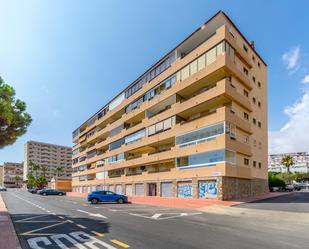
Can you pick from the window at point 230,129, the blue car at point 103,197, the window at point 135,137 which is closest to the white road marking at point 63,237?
the blue car at point 103,197

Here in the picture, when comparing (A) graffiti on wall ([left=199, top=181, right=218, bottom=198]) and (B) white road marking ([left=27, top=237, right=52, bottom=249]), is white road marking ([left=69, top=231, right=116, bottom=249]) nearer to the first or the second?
(B) white road marking ([left=27, top=237, right=52, bottom=249])

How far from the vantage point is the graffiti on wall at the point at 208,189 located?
32.9 metres

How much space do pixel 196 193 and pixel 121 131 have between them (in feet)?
90.0

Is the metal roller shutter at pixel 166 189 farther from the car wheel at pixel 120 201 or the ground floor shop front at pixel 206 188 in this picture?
the car wheel at pixel 120 201

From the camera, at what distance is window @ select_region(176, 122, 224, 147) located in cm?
3331

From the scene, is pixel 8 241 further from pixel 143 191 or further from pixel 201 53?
pixel 143 191

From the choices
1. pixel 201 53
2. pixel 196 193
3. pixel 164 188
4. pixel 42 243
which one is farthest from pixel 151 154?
pixel 42 243

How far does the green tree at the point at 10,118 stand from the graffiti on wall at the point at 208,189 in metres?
19.4

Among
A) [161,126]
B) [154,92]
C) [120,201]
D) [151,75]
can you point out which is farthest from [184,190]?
[151,75]

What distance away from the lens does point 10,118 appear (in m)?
19.7

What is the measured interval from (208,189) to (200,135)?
6.03 m

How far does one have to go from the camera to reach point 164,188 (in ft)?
141

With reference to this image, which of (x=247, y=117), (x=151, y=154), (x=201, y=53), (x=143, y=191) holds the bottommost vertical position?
(x=143, y=191)

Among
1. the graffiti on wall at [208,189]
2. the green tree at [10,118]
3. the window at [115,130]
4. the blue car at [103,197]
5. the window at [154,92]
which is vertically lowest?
the blue car at [103,197]
